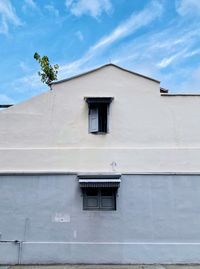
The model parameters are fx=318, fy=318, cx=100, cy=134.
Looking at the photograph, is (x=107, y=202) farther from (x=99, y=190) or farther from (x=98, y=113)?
(x=98, y=113)

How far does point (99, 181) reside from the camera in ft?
35.2

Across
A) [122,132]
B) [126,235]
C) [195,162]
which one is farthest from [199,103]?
[126,235]

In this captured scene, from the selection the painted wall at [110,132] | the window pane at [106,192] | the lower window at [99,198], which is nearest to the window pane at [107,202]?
the lower window at [99,198]

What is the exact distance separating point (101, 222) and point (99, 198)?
81 centimetres

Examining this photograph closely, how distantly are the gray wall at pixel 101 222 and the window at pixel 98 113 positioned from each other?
1.94 meters

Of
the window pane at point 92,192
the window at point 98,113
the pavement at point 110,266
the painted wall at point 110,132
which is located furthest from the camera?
the window at point 98,113

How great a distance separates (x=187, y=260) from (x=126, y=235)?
7.06 ft

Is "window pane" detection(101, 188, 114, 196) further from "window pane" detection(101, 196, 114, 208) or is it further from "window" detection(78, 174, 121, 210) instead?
"window pane" detection(101, 196, 114, 208)

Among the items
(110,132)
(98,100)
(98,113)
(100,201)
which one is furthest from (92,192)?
(98,100)

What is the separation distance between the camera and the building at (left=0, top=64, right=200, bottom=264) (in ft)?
35.1

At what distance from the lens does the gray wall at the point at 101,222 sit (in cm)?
1062

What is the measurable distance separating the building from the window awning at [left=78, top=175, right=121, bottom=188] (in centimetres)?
3

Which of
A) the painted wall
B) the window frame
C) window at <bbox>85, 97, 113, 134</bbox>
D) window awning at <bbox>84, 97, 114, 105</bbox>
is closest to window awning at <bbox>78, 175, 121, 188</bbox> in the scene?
the window frame

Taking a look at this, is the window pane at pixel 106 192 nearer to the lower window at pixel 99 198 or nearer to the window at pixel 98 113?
the lower window at pixel 99 198
